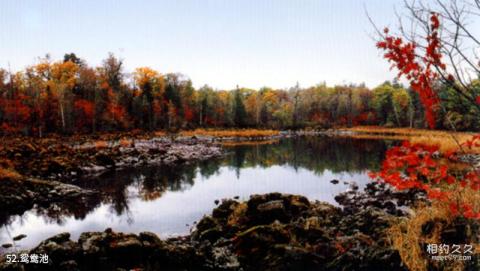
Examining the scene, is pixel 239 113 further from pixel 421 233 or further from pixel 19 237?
pixel 421 233

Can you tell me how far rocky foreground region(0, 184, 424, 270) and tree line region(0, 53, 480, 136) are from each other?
24.0 metres

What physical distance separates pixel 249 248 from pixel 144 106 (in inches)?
1899

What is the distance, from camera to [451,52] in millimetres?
4375

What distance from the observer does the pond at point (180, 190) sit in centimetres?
1007

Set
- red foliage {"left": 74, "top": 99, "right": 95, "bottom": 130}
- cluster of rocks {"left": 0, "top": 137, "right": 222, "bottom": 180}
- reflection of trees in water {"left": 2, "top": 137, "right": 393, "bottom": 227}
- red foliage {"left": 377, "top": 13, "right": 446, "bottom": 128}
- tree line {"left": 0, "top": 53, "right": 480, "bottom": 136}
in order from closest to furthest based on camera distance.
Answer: red foliage {"left": 377, "top": 13, "right": 446, "bottom": 128}, reflection of trees in water {"left": 2, "top": 137, "right": 393, "bottom": 227}, cluster of rocks {"left": 0, "top": 137, "right": 222, "bottom": 180}, tree line {"left": 0, "top": 53, "right": 480, "bottom": 136}, red foliage {"left": 74, "top": 99, "right": 95, "bottom": 130}

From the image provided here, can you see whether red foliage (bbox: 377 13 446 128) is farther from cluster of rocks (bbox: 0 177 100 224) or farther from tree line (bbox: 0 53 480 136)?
tree line (bbox: 0 53 480 136)

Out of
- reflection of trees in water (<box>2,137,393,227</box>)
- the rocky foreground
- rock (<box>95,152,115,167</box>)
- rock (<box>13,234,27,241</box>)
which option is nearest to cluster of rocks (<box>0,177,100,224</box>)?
reflection of trees in water (<box>2,137,393,227</box>)

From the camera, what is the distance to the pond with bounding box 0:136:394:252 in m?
10.1

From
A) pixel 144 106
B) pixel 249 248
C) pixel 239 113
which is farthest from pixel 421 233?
pixel 239 113

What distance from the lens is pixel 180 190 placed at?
593 inches

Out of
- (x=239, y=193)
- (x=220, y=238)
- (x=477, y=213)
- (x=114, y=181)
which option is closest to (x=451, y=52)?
(x=477, y=213)

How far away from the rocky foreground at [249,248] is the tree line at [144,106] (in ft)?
78.7

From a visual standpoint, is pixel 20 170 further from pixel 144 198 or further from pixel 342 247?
pixel 342 247

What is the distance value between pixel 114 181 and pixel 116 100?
35962 millimetres
